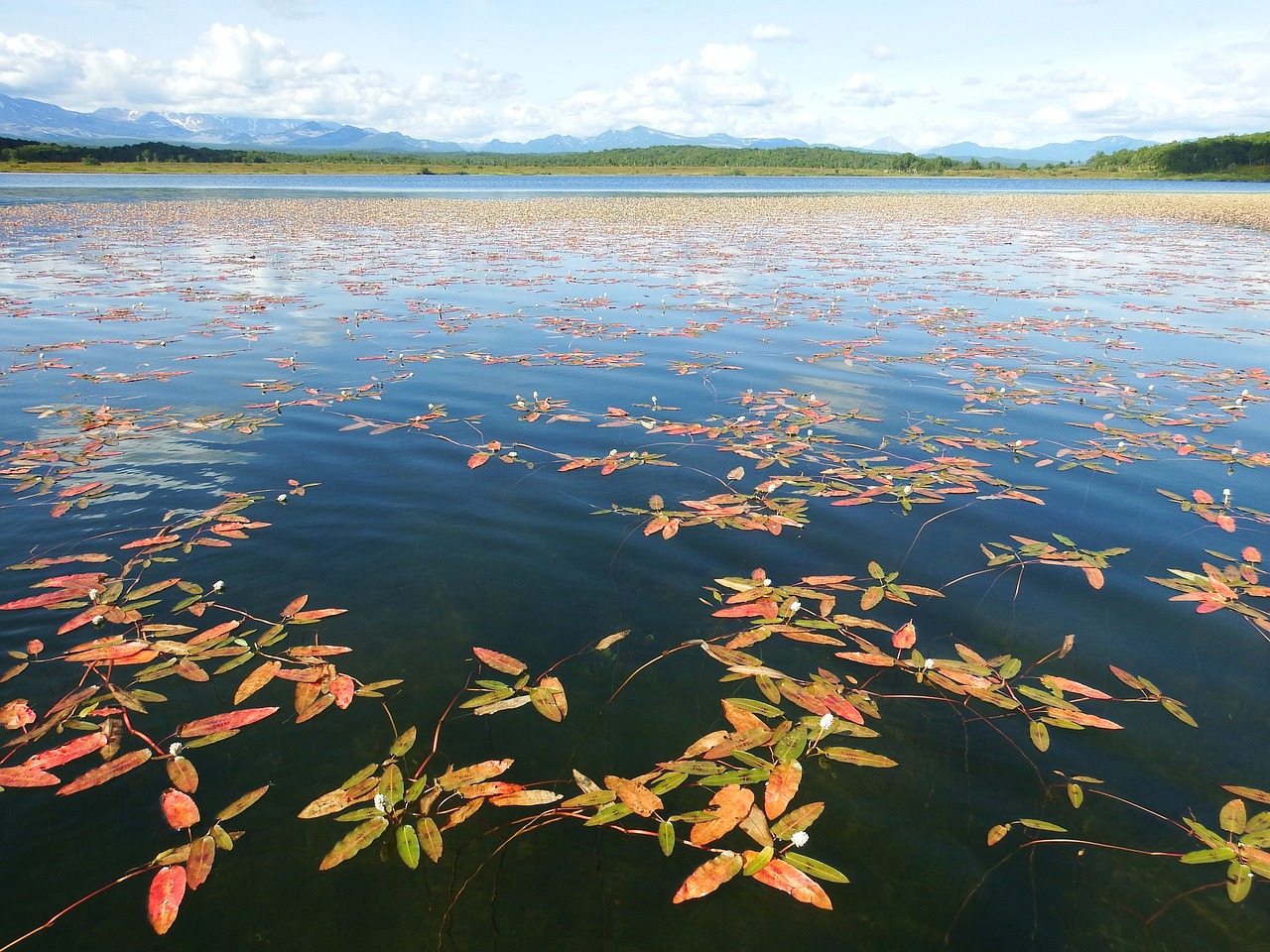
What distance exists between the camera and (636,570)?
459 centimetres

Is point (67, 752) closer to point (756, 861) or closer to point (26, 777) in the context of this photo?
point (26, 777)

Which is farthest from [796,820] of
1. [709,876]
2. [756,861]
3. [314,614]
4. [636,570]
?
[314,614]

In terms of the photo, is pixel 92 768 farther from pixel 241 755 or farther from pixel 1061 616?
pixel 1061 616

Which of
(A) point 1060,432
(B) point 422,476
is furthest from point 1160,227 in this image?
(B) point 422,476

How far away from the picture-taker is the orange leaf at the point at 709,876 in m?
2.45

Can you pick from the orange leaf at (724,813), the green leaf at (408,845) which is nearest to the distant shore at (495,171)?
the green leaf at (408,845)

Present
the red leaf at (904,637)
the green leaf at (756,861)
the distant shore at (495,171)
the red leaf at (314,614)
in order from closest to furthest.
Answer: the green leaf at (756,861), the red leaf at (904,637), the red leaf at (314,614), the distant shore at (495,171)

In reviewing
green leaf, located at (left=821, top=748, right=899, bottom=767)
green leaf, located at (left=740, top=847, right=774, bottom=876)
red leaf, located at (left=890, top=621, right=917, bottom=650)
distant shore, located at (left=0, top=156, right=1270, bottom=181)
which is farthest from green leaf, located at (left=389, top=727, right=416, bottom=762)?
distant shore, located at (left=0, top=156, right=1270, bottom=181)

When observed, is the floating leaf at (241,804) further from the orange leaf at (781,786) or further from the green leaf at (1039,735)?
the green leaf at (1039,735)

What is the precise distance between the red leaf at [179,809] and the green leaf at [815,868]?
2505 millimetres

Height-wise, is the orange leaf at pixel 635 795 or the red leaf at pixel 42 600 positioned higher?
the red leaf at pixel 42 600

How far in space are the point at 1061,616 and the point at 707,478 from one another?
2919 millimetres

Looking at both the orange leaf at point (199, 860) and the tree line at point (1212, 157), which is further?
the tree line at point (1212, 157)

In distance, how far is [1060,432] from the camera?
23.2 ft
